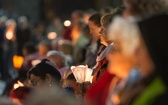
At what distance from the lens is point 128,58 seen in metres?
5.36

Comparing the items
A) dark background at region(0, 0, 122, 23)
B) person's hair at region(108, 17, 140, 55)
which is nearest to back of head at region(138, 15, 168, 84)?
person's hair at region(108, 17, 140, 55)

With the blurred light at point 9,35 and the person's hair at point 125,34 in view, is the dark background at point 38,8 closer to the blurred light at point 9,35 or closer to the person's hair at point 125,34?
the blurred light at point 9,35

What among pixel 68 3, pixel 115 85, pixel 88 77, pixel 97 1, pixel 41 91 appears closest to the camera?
pixel 41 91

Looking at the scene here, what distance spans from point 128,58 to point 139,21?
261 mm

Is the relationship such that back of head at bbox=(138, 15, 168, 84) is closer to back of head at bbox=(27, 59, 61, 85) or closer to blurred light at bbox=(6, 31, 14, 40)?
back of head at bbox=(27, 59, 61, 85)

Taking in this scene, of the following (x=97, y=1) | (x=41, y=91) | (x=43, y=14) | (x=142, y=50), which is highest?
(x=43, y=14)

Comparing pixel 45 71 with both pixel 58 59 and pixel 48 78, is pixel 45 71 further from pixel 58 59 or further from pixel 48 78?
pixel 58 59

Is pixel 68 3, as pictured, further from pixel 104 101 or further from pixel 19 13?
pixel 104 101

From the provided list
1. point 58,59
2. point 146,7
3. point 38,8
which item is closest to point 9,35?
point 58,59

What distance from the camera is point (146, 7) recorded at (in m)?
5.71

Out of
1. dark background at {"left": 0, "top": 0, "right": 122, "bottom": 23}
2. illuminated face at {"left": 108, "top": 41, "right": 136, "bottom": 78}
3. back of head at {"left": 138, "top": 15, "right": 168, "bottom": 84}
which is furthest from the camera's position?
dark background at {"left": 0, "top": 0, "right": 122, "bottom": 23}

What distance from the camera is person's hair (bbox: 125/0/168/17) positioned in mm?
5691

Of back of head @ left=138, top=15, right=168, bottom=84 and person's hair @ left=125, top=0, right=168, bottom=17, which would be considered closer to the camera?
back of head @ left=138, top=15, right=168, bottom=84

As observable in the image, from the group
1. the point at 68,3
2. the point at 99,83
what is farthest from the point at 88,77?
the point at 68,3
